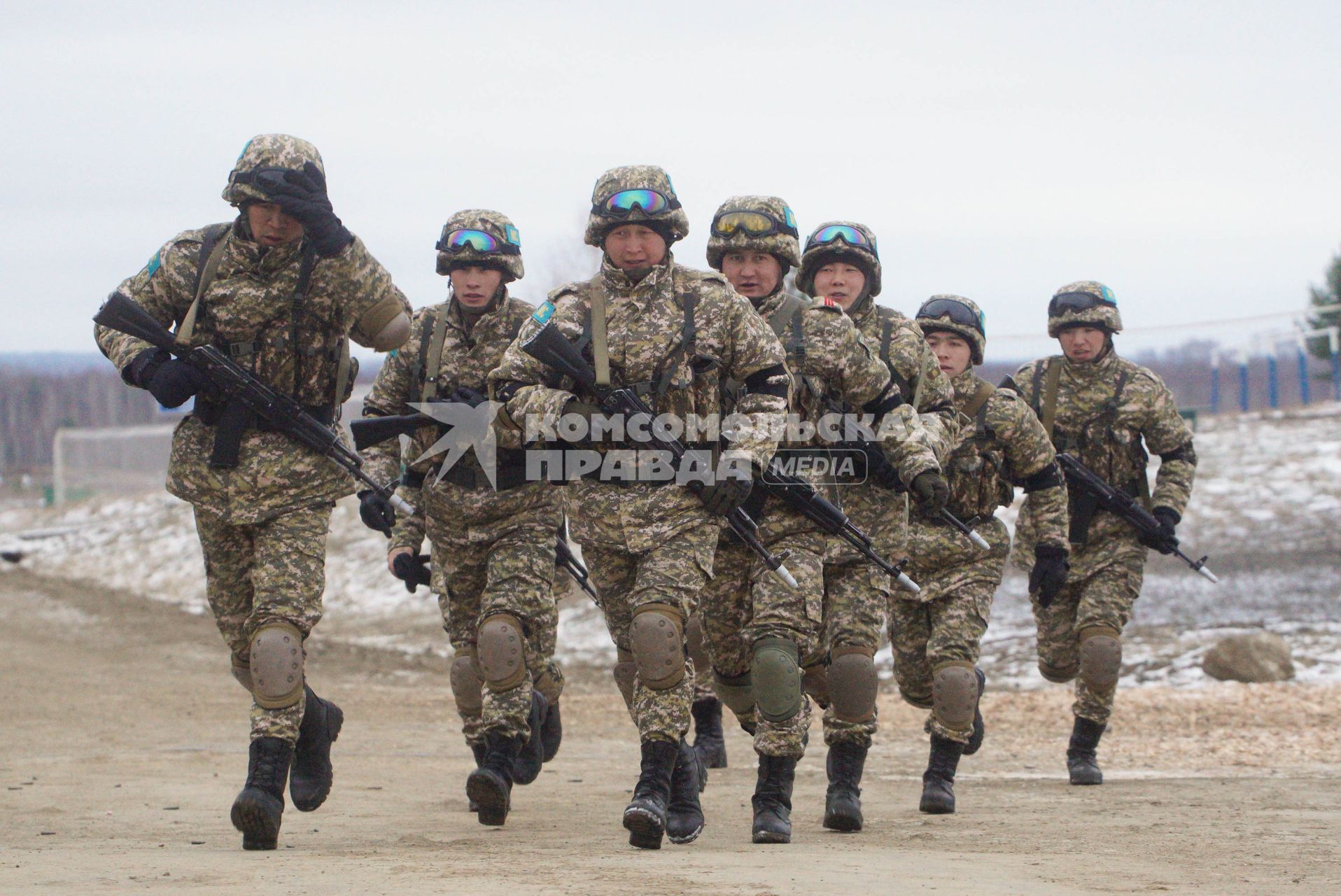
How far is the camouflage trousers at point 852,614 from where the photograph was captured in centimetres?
646

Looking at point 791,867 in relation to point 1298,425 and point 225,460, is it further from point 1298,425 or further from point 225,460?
point 1298,425

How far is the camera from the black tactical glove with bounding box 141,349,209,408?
570 centimetres

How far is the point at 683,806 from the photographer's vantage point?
5.82 meters

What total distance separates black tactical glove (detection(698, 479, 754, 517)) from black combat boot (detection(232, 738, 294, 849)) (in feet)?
5.66

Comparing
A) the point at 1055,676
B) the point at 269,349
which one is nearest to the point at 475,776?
the point at 269,349

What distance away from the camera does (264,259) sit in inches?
233

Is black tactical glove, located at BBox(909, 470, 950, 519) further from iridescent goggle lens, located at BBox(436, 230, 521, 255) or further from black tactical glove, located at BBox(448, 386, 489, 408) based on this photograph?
iridescent goggle lens, located at BBox(436, 230, 521, 255)

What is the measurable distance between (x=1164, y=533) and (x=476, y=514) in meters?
3.76

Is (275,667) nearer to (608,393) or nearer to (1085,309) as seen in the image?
(608,393)

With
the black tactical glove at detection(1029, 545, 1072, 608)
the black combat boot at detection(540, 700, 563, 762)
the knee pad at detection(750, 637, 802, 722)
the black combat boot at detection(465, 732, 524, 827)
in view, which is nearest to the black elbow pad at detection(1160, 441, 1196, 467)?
the black tactical glove at detection(1029, 545, 1072, 608)

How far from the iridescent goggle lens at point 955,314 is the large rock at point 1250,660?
5.47 m

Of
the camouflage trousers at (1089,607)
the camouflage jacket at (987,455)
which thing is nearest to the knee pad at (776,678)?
the camouflage jacket at (987,455)

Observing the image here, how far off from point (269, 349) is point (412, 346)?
4.71 ft

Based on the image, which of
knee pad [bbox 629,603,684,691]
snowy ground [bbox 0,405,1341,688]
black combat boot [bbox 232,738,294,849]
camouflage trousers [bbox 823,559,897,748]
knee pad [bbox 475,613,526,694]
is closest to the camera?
black combat boot [bbox 232,738,294,849]
